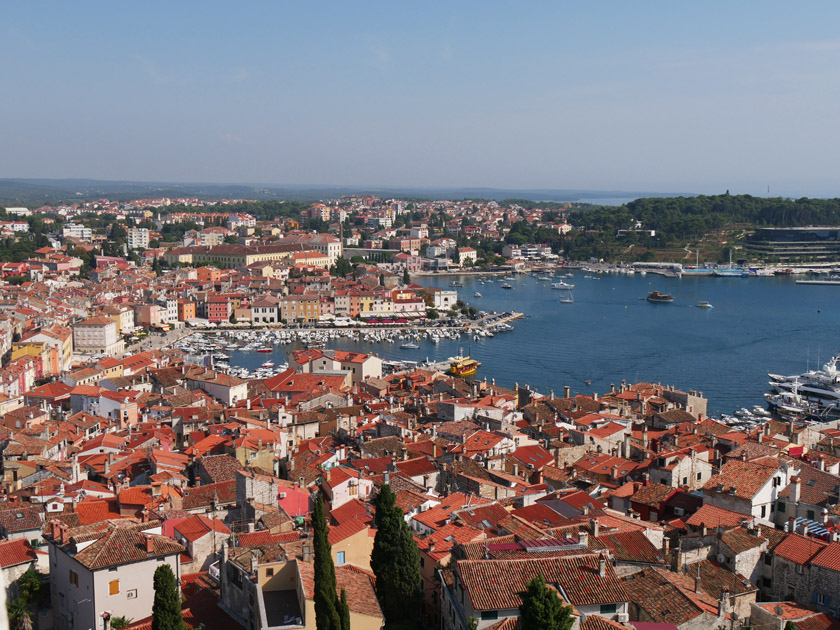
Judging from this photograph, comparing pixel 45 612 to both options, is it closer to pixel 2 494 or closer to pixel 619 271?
pixel 2 494

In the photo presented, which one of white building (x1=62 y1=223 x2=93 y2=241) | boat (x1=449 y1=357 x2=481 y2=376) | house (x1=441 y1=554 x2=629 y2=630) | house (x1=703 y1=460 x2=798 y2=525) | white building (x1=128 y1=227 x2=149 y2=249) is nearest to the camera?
house (x1=441 y1=554 x2=629 y2=630)

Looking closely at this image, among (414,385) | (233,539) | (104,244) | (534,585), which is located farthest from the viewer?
(104,244)

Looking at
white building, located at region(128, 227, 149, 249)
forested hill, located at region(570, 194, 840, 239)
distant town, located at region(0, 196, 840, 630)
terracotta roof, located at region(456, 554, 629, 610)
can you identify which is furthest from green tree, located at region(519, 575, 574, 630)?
forested hill, located at region(570, 194, 840, 239)

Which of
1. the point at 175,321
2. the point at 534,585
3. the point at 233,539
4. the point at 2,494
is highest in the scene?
the point at 534,585

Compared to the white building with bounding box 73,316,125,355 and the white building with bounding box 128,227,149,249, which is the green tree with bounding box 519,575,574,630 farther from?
the white building with bounding box 128,227,149,249

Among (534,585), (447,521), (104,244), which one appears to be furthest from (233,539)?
(104,244)

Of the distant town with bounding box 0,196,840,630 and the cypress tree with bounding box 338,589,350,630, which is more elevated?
the cypress tree with bounding box 338,589,350,630

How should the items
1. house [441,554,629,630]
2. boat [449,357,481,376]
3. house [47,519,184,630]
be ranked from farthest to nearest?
boat [449,357,481,376]
house [47,519,184,630]
house [441,554,629,630]
